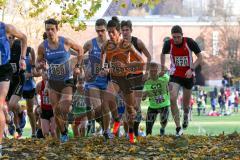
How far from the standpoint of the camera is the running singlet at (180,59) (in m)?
15.0

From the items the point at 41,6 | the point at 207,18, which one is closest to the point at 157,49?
the point at 207,18

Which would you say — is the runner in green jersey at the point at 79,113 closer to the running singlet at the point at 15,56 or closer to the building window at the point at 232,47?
the running singlet at the point at 15,56

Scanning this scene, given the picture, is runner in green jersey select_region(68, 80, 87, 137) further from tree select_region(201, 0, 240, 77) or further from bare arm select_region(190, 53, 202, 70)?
tree select_region(201, 0, 240, 77)

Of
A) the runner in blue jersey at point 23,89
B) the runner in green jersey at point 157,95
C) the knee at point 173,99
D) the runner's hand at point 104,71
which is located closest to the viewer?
the runner's hand at point 104,71

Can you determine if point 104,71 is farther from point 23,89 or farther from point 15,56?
point 23,89

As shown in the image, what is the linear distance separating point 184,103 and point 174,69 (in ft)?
2.80

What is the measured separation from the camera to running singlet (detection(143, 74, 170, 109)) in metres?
17.0

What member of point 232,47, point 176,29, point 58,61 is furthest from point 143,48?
point 232,47

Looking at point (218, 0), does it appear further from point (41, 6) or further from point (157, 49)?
point (41, 6)

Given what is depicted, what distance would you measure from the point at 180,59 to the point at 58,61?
2789 millimetres

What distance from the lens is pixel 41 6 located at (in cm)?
1820

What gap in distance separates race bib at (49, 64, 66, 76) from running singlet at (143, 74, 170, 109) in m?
3.92

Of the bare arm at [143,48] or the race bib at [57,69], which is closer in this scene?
the race bib at [57,69]

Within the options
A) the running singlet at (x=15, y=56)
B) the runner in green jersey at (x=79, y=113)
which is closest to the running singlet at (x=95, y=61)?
the runner in green jersey at (x=79, y=113)
